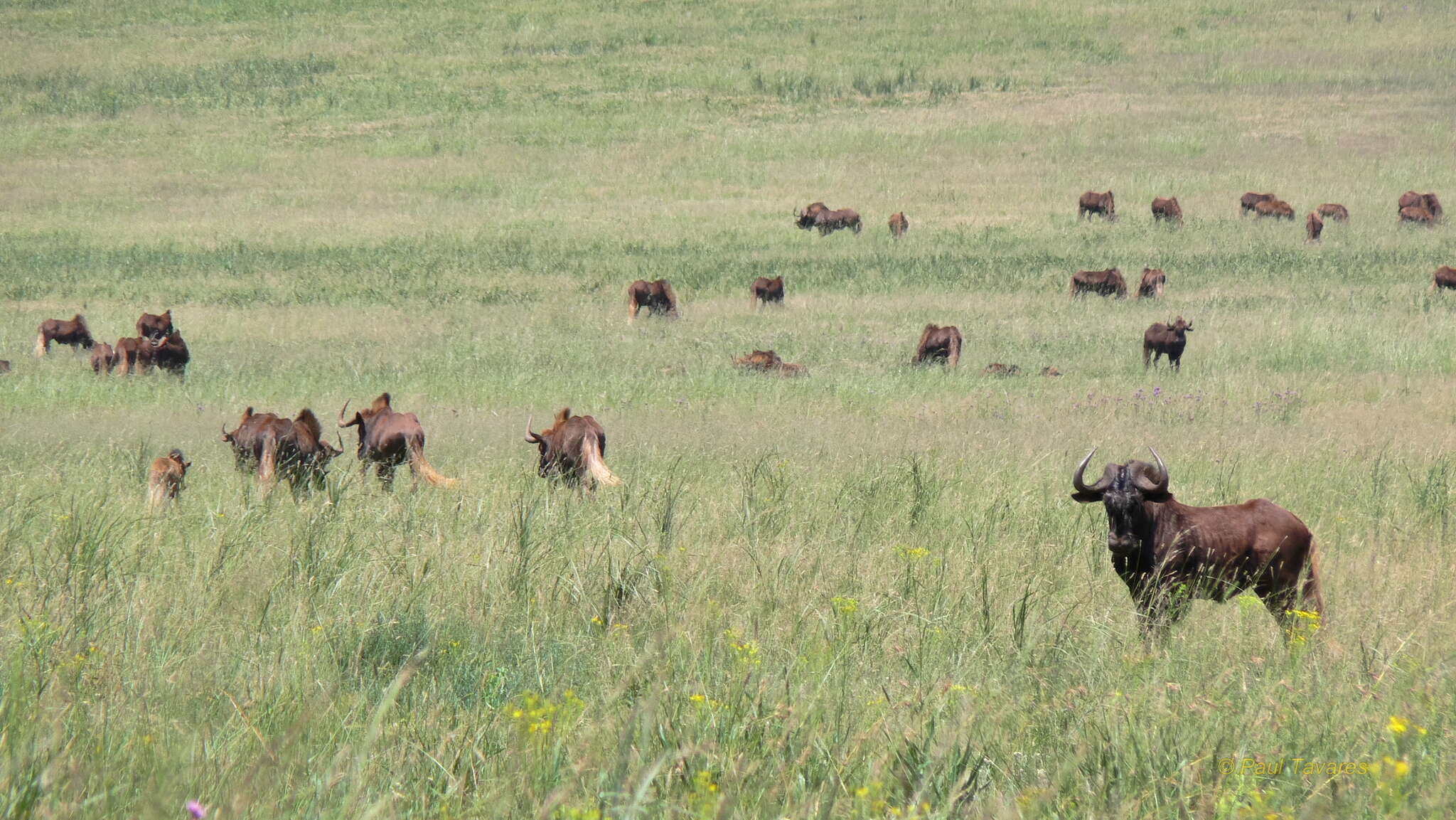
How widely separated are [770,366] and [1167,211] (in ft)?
65.8

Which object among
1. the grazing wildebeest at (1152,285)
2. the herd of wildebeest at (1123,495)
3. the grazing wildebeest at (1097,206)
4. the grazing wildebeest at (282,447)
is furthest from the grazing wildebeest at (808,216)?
the grazing wildebeest at (282,447)

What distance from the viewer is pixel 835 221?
34719mm

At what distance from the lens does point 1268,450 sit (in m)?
10.9

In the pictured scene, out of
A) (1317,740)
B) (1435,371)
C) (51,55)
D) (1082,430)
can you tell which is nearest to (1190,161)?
(1435,371)

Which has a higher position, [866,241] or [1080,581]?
[1080,581]

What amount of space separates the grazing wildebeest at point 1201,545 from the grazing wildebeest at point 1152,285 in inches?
798

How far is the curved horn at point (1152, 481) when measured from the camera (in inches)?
223

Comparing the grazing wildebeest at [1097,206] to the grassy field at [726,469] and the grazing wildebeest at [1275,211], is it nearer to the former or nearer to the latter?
the grassy field at [726,469]

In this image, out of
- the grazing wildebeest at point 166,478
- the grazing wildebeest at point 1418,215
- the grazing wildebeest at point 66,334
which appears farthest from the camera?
the grazing wildebeest at point 1418,215

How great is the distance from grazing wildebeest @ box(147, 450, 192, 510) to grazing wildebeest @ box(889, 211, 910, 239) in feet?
87.0

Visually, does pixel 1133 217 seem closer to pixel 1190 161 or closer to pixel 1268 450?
pixel 1190 161

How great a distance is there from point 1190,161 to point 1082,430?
32285mm

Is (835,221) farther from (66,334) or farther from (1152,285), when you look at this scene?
(66,334)

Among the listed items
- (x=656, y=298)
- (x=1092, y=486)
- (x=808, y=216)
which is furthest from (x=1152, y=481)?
(x=808, y=216)
